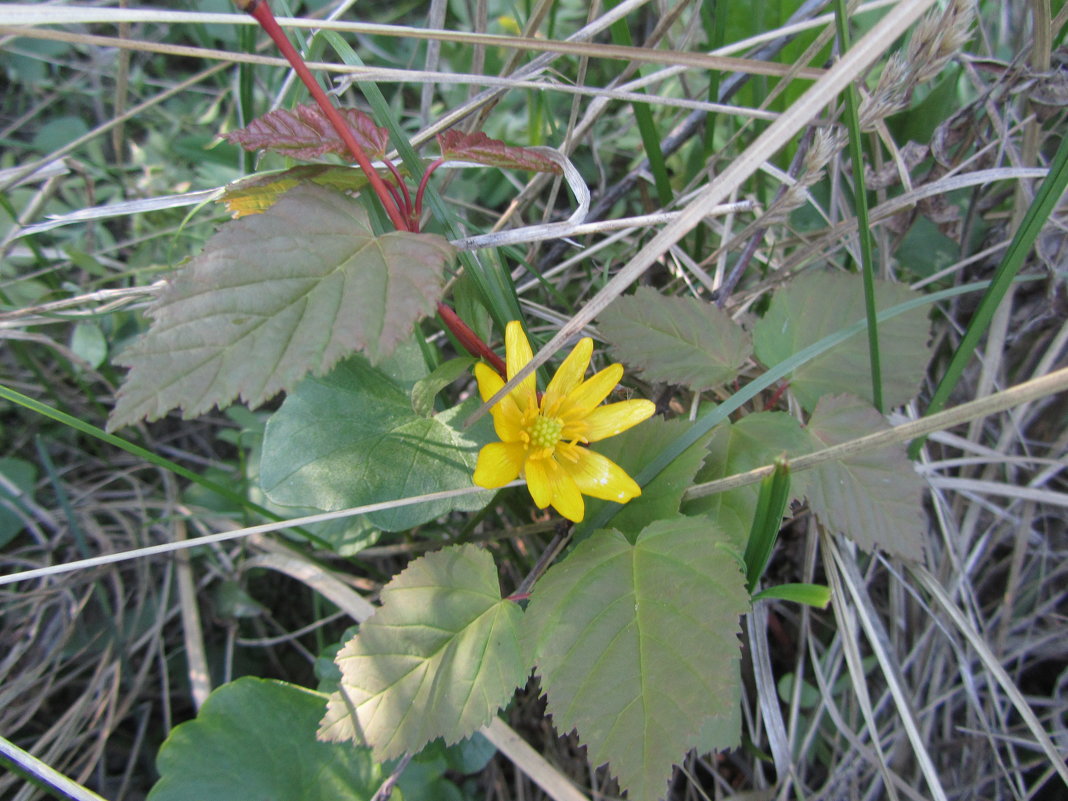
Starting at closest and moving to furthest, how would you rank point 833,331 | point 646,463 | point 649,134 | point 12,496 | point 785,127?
point 785,127 → point 646,463 → point 833,331 → point 649,134 → point 12,496

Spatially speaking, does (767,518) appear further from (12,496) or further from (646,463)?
(12,496)

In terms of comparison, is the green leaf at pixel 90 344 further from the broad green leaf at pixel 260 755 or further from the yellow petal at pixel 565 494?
the yellow petal at pixel 565 494

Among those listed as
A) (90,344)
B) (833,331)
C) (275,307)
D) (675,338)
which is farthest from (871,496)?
(90,344)

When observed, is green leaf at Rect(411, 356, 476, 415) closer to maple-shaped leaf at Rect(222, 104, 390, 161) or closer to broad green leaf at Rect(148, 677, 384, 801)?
maple-shaped leaf at Rect(222, 104, 390, 161)

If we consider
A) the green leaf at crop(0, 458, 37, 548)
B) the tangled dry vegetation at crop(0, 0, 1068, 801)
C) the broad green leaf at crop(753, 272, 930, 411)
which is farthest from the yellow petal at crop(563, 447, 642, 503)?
the green leaf at crop(0, 458, 37, 548)

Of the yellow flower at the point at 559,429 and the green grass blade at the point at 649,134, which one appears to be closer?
the yellow flower at the point at 559,429

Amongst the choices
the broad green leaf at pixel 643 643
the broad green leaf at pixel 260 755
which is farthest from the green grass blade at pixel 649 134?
the broad green leaf at pixel 260 755

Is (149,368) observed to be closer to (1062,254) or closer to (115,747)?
(115,747)
